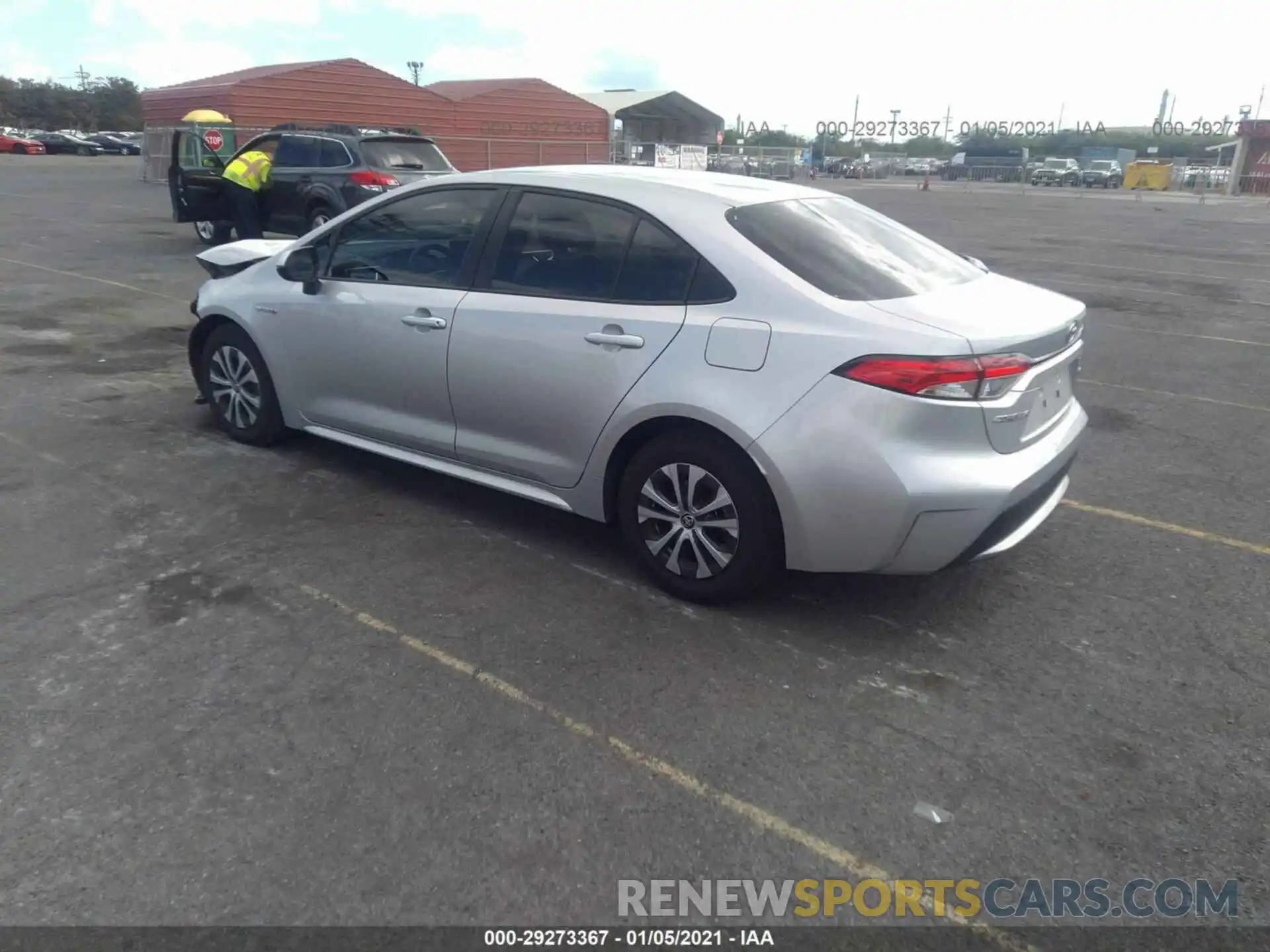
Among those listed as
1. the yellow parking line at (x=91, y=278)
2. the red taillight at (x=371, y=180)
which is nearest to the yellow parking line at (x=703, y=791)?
the yellow parking line at (x=91, y=278)

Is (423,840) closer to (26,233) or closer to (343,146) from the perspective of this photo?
(343,146)

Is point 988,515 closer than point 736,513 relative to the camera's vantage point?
Yes

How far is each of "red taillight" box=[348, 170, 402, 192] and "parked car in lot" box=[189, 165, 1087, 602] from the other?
349 inches

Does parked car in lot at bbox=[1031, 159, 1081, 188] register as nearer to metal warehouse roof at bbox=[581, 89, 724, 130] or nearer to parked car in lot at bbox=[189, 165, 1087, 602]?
metal warehouse roof at bbox=[581, 89, 724, 130]

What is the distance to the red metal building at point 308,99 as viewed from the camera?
35781mm

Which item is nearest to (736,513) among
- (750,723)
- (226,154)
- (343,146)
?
(750,723)

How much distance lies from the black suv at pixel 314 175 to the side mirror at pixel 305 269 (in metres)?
8.63

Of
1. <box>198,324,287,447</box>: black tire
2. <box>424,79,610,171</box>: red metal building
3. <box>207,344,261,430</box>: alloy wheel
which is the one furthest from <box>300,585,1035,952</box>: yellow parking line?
<box>424,79,610,171</box>: red metal building

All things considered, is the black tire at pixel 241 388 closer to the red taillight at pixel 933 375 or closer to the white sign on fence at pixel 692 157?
the red taillight at pixel 933 375

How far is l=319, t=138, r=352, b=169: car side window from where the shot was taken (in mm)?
13422

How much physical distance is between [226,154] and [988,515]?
27221mm

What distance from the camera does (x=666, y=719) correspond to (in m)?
3.13

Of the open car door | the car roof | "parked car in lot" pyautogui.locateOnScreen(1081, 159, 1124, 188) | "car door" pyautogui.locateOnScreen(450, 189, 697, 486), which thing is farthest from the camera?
"parked car in lot" pyautogui.locateOnScreen(1081, 159, 1124, 188)

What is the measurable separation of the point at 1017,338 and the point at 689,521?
54.0 inches
